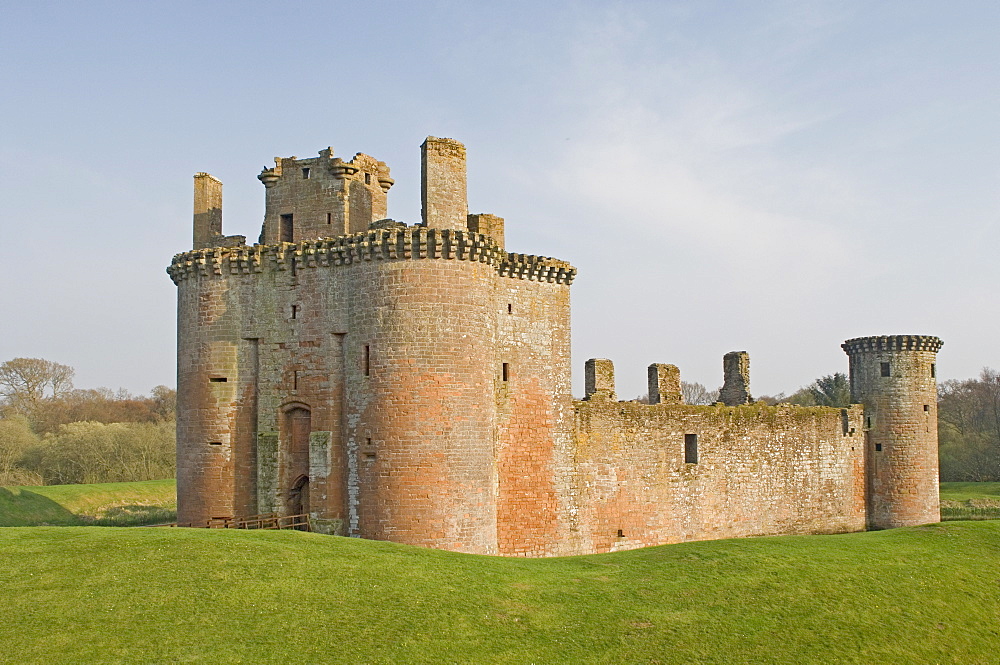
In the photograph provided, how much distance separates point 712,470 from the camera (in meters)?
26.9

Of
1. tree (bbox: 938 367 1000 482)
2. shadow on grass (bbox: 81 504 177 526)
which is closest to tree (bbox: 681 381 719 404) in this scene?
tree (bbox: 938 367 1000 482)

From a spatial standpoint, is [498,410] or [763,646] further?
[498,410]

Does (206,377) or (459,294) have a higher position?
(459,294)

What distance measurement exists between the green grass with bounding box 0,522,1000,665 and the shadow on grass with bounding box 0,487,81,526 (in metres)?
15.7

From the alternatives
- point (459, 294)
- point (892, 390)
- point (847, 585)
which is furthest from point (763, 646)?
point (892, 390)

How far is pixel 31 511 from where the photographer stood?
33.2 m

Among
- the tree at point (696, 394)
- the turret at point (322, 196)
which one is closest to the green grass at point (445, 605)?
the turret at point (322, 196)

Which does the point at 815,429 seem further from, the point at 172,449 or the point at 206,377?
the point at 172,449

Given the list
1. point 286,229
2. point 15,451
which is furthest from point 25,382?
point 286,229

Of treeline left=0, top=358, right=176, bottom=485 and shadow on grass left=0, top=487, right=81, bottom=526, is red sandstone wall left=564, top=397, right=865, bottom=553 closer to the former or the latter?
shadow on grass left=0, top=487, right=81, bottom=526

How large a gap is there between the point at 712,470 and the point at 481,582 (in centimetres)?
1345

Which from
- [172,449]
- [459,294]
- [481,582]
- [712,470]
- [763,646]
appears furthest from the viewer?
[172,449]

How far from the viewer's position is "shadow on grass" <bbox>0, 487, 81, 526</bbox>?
102 ft

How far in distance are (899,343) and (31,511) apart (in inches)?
1319
